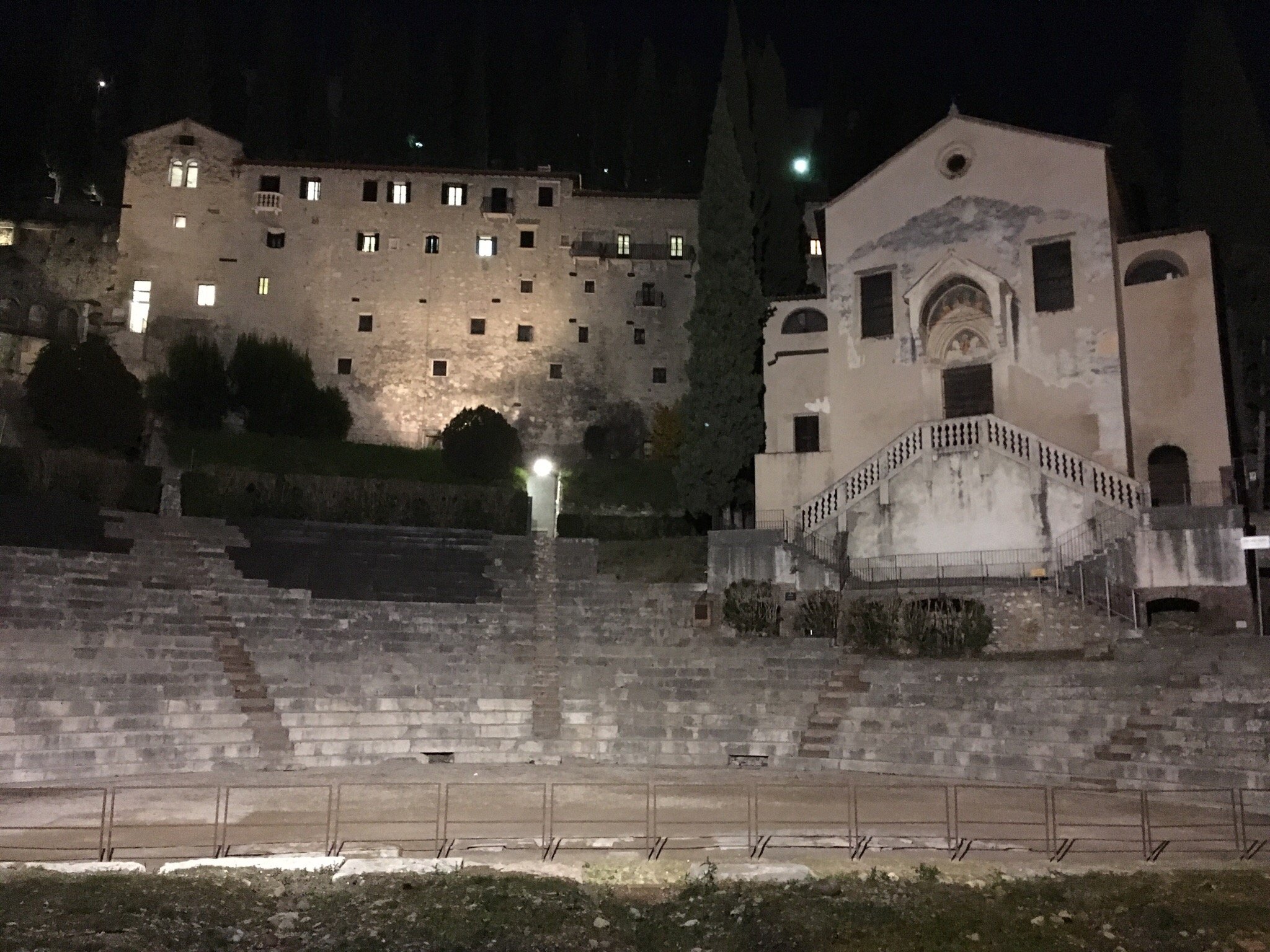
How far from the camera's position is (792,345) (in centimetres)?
3212

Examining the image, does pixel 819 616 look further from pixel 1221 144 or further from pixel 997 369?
pixel 1221 144

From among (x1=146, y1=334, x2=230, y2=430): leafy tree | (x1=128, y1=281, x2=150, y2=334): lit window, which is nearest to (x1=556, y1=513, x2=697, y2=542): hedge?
(x1=146, y1=334, x2=230, y2=430): leafy tree

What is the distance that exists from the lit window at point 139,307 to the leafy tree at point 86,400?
8.95 metres

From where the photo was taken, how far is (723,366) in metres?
31.4

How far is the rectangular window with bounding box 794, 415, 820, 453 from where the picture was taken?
31391 mm

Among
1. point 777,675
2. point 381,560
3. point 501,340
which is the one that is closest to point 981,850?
point 777,675

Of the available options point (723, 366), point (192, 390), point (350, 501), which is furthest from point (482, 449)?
point (192, 390)

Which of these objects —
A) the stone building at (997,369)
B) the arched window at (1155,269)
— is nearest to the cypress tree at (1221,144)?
the arched window at (1155,269)

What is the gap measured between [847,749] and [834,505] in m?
9.45

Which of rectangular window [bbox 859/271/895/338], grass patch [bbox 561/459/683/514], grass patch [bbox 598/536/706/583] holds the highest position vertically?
rectangular window [bbox 859/271/895/338]

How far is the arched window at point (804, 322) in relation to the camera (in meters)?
32.3

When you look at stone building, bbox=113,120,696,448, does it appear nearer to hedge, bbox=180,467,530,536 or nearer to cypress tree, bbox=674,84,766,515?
hedge, bbox=180,467,530,536

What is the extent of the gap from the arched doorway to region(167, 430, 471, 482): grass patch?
23061 millimetres

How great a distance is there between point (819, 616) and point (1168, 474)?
432 inches
